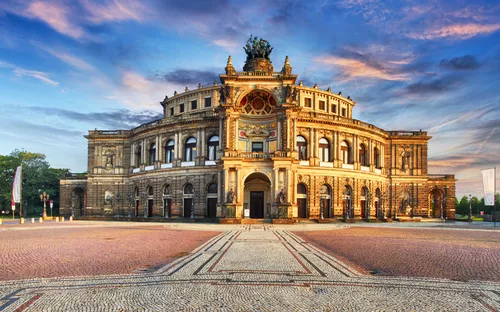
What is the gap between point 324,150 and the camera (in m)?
54.2

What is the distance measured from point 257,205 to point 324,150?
43.4ft

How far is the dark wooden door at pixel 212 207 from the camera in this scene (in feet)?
171

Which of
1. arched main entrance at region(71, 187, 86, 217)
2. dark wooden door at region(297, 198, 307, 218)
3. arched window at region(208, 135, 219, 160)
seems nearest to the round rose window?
arched window at region(208, 135, 219, 160)

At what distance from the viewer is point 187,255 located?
638 inches

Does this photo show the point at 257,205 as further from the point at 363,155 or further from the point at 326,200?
the point at 363,155

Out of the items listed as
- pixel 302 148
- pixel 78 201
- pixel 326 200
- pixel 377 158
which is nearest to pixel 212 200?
pixel 302 148

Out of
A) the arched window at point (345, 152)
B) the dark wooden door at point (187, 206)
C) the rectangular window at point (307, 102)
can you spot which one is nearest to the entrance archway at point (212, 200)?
the dark wooden door at point (187, 206)

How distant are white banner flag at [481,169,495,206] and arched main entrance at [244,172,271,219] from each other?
2689cm

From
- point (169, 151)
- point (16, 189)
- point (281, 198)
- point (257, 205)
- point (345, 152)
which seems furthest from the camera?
point (169, 151)

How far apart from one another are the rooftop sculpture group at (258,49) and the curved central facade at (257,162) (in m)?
0.64

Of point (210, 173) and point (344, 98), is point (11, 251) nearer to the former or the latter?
point (210, 173)

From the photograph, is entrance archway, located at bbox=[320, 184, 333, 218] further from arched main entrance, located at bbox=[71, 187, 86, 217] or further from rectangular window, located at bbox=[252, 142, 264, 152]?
arched main entrance, located at bbox=[71, 187, 86, 217]

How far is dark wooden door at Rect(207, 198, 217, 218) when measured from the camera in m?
52.1

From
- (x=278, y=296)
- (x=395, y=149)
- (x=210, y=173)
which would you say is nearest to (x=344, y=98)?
(x=395, y=149)
